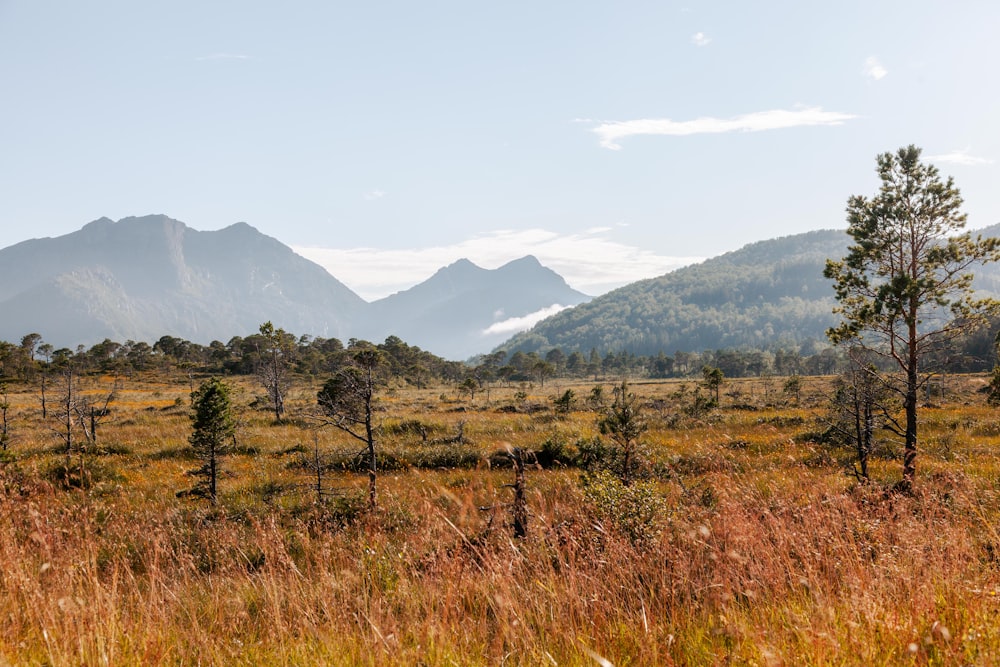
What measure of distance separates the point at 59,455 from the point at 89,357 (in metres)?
85.1

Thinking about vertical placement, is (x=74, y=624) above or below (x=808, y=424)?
above

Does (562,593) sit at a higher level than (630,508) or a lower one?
higher

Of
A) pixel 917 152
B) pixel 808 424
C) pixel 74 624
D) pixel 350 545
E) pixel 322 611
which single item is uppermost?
pixel 917 152

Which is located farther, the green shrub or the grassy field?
the green shrub

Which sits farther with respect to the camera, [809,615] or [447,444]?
[447,444]

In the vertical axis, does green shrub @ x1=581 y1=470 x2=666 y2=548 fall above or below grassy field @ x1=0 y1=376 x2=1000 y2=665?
below

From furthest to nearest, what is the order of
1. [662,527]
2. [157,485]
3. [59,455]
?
[59,455], [157,485], [662,527]

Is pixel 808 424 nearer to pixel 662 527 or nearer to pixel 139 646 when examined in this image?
pixel 662 527

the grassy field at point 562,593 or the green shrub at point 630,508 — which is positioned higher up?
the grassy field at point 562,593

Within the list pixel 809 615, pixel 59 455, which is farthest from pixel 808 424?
pixel 59 455

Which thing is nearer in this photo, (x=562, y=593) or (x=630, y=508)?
(x=562, y=593)

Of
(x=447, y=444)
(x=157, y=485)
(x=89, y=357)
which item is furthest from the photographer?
(x=89, y=357)

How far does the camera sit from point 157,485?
51.8 ft

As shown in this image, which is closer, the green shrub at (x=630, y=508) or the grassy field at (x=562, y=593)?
the grassy field at (x=562, y=593)
